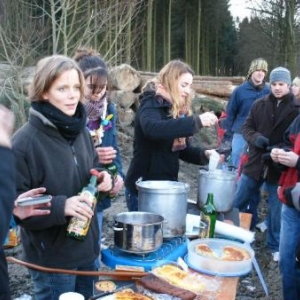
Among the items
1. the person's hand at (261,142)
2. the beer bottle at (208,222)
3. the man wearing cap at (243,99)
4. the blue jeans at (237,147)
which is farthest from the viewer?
the blue jeans at (237,147)

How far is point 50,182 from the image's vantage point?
1984mm

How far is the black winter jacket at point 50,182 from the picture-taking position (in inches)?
75.7

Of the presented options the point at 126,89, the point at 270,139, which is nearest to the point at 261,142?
the point at 270,139

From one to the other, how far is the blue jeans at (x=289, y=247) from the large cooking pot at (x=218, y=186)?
615 mm

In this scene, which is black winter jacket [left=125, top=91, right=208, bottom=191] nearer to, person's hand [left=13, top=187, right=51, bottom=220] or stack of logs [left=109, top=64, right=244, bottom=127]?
person's hand [left=13, top=187, right=51, bottom=220]

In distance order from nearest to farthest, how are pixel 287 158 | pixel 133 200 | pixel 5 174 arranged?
pixel 5 174
pixel 287 158
pixel 133 200

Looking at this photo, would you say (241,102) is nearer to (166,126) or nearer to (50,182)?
(166,126)

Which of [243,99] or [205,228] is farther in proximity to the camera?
[243,99]

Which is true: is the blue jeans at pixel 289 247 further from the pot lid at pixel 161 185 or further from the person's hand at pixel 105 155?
the person's hand at pixel 105 155

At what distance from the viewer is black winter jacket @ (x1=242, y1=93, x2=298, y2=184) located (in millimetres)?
4453

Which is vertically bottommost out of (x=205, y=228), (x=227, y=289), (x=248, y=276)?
(x=248, y=276)

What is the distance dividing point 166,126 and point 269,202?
2.30 m

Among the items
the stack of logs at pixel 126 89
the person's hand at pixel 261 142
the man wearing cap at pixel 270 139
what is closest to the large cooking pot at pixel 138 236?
the man wearing cap at pixel 270 139

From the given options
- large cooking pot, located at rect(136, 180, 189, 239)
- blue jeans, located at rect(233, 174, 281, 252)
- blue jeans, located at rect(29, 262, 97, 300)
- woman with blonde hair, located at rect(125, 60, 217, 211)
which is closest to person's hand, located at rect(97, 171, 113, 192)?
large cooking pot, located at rect(136, 180, 189, 239)
